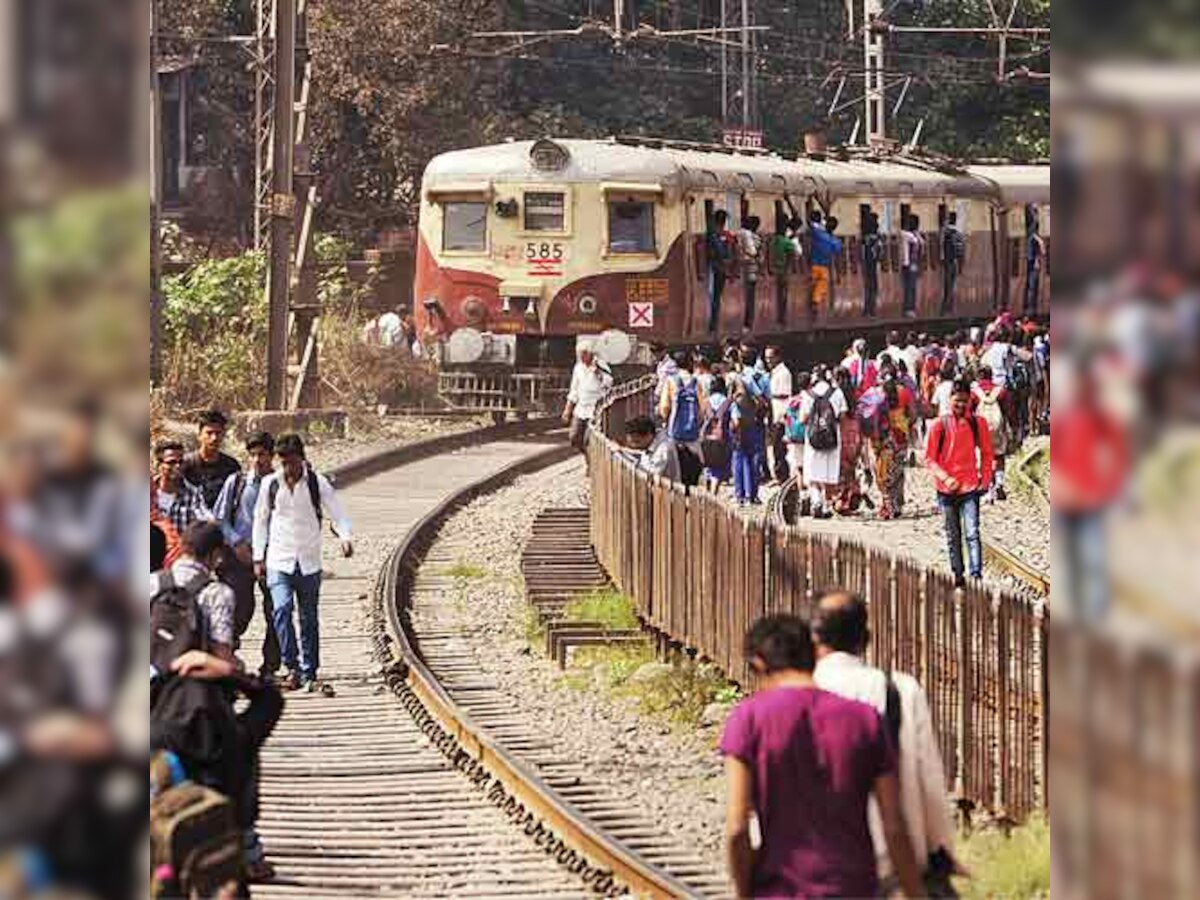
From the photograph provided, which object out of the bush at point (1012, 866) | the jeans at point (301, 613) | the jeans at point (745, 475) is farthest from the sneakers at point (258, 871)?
the jeans at point (745, 475)

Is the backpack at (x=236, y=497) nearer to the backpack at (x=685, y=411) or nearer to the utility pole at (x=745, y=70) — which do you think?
the backpack at (x=685, y=411)

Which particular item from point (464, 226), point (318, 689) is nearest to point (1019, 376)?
point (464, 226)

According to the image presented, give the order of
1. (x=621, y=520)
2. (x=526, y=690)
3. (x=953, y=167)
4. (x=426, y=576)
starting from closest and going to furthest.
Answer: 1. (x=526, y=690)
2. (x=621, y=520)
3. (x=426, y=576)
4. (x=953, y=167)

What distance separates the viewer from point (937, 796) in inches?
206

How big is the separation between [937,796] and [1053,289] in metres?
2.88

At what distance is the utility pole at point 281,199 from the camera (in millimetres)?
24547

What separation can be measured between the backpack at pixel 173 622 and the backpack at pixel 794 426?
15.3 m

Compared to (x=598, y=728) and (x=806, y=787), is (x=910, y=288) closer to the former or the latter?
(x=598, y=728)

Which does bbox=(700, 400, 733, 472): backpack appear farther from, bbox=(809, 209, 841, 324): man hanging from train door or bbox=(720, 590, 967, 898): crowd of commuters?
bbox=(720, 590, 967, 898): crowd of commuters

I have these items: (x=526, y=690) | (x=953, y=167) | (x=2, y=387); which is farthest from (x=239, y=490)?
(x=953, y=167)

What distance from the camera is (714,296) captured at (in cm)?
2886

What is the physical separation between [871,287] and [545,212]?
6.31 meters

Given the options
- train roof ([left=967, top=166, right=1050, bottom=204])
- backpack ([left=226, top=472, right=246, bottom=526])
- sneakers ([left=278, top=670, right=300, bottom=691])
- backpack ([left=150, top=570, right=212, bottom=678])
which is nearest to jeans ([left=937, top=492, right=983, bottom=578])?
sneakers ([left=278, top=670, right=300, bottom=691])

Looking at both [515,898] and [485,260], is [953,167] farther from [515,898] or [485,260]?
[515,898]
